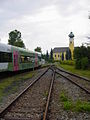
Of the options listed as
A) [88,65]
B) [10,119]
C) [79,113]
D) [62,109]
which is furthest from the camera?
[88,65]

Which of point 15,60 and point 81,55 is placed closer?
point 15,60

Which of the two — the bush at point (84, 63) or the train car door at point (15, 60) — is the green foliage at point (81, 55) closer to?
the bush at point (84, 63)

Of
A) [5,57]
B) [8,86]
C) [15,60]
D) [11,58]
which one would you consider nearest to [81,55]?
[15,60]

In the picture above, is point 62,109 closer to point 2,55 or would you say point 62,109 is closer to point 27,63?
point 2,55

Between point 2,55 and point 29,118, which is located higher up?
point 2,55

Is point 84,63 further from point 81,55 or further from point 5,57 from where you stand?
point 5,57

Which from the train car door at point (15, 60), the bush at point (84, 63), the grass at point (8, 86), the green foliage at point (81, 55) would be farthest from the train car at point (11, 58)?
the green foliage at point (81, 55)

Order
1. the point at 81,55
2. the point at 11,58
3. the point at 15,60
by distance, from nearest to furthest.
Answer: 1. the point at 11,58
2. the point at 15,60
3. the point at 81,55

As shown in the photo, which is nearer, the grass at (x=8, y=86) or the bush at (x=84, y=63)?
the grass at (x=8, y=86)

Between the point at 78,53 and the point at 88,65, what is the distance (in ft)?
13.1

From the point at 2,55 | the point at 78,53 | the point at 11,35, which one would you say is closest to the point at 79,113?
the point at 2,55

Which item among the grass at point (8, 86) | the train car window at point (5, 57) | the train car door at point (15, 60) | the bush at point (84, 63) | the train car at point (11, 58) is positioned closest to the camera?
the grass at point (8, 86)

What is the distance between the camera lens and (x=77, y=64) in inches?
1768

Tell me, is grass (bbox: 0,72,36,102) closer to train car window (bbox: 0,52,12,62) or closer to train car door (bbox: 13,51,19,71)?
train car window (bbox: 0,52,12,62)
